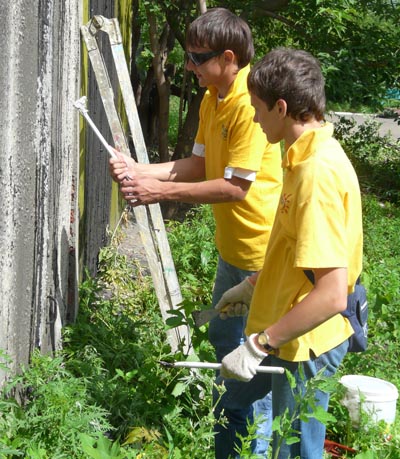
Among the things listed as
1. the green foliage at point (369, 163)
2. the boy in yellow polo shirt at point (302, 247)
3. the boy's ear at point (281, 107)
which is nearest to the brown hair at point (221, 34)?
the boy in yellow polo shirt at point (302, 247)

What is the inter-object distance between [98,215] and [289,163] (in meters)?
3.61

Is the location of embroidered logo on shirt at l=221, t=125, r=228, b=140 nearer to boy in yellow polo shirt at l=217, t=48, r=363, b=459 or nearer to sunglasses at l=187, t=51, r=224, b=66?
sunglasses at l=187, t=51, r=224, b=66

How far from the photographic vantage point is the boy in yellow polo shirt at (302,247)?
261 cm

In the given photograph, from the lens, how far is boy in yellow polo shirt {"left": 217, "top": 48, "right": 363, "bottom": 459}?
8.55 feet

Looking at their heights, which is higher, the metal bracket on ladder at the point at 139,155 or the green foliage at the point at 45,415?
the metal bracket on ladder at the point at 139,155

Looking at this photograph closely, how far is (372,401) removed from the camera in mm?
4328

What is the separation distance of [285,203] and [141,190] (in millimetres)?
1127

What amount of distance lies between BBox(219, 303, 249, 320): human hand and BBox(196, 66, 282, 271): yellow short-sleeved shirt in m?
0.31

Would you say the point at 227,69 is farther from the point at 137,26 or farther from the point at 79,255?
the point at 137,26

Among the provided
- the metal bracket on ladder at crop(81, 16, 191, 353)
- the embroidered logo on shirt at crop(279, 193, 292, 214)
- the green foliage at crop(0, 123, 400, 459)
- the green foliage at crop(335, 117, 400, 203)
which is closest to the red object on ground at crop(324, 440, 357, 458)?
the green foliage at crop(0, 123, 400, 459)

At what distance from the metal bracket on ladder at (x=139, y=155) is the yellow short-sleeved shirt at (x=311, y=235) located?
1.57 m

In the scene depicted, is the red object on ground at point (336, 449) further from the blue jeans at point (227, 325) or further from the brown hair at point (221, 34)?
the brown hair at point (221, 34)

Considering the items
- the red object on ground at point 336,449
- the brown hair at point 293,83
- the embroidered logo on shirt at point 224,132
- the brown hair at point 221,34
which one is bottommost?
the red object on ground at point 336,449

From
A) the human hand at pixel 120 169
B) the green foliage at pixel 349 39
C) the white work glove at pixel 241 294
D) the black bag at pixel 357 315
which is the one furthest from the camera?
the green foliage at pixel 349 39
